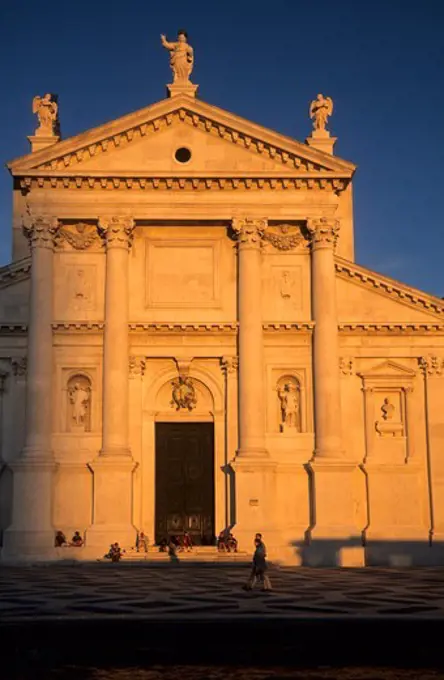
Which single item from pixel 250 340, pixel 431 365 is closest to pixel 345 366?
pixel 431 365

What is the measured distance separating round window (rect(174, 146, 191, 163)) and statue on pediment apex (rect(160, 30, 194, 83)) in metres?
2.96

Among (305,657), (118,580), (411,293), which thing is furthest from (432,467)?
(305,657)

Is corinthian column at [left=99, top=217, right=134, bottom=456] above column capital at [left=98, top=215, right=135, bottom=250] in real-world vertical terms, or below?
below

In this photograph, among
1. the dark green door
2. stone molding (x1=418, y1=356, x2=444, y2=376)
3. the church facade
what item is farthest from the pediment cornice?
the dark green door

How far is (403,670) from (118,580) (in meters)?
13.0

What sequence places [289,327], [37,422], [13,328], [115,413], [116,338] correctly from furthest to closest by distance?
[289,327] → [13,328] → [116,338] → [115,413] → [37,422]

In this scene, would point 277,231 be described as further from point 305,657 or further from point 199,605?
point 305,657

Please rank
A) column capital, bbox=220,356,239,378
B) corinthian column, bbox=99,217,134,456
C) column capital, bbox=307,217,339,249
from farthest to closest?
column capital, bbox=307,217,339,249 → column capital, bbox=220,356,239,378 → corinthian column, bbox=99,217,134,456

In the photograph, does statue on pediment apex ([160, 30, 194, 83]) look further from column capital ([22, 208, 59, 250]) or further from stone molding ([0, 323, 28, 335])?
stone molding ([0, 323, 28, 335])

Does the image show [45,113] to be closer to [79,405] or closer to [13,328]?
Result: [13,328]

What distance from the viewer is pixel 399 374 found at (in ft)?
122

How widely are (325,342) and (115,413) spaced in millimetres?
7840

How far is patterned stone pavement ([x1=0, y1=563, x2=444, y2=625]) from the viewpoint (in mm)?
19344

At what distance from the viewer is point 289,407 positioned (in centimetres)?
3644
